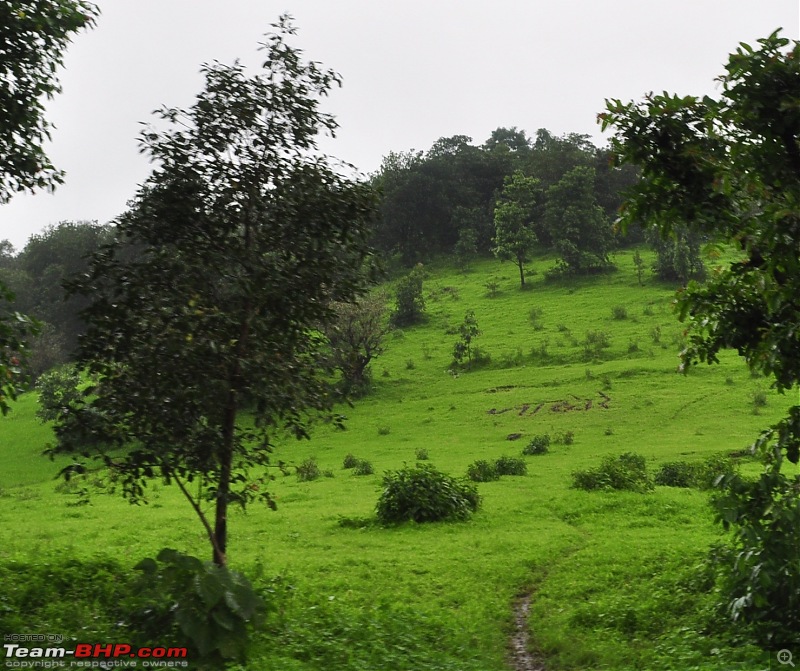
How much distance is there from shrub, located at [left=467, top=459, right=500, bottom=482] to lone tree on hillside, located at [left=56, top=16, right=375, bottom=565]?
16.3 meters

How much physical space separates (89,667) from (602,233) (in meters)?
62.9

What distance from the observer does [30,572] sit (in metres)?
10.5

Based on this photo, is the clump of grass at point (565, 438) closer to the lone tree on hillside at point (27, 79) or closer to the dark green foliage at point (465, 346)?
the dark green foliage at point (465, 346)

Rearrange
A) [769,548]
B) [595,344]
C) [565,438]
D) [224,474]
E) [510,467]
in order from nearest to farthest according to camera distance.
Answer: [769,548] < [224,474] < [510,467] < [565,438] < [595,344]

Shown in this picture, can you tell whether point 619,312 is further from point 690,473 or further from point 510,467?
point 690,473

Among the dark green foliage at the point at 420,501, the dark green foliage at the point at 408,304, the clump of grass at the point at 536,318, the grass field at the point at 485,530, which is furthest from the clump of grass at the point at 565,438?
the dark green foliage at the point at 408,304

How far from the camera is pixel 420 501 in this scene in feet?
63.1

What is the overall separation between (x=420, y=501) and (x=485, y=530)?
1.92m

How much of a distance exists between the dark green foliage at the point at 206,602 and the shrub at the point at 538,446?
22939mm

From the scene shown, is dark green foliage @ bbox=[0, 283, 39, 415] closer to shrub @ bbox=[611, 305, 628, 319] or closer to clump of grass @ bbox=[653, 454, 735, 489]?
clump of grass @ bbox=[653, 454, 735, 489]

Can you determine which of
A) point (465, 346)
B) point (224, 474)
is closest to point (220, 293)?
point (224, 474)

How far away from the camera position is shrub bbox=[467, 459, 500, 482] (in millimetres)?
25375

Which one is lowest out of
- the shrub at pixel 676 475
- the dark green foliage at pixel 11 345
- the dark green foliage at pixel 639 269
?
the shrub at pixel 676 475

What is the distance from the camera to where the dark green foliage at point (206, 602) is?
26.3 feet
